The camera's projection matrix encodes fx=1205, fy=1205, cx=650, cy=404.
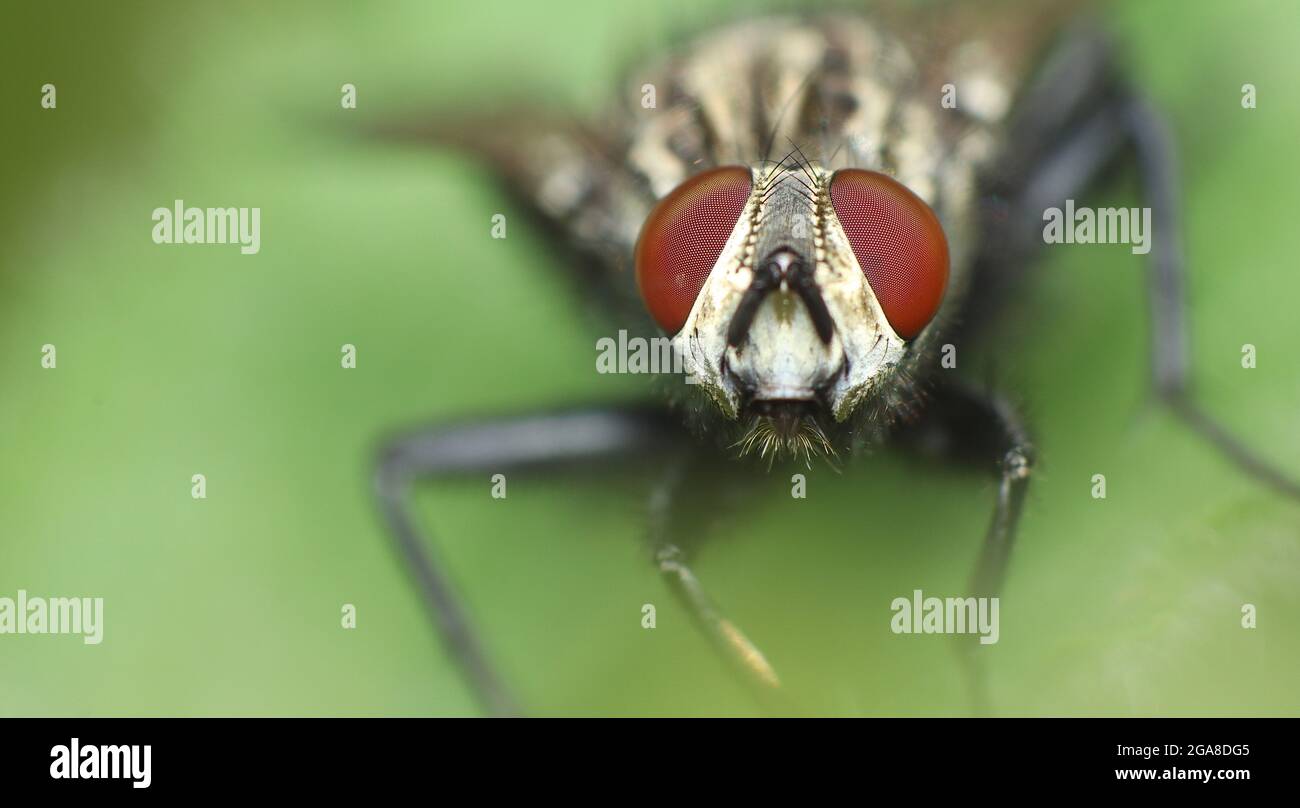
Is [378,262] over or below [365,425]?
over

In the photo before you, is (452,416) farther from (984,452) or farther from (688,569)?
(984,452)

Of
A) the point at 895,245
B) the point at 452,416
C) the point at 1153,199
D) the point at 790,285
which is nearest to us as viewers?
the point at 790,285

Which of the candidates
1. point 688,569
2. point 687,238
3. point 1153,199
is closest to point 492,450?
point 688,569

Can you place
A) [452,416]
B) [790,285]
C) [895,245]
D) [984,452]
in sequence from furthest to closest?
[452,416] → [984,452] → [895,245] → [790,285]

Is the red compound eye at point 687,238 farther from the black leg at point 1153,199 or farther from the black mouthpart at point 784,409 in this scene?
the black leg at point 1153,199

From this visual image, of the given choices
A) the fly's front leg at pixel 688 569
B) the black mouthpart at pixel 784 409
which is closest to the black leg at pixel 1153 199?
the black mouthpart at pixel 784 409
